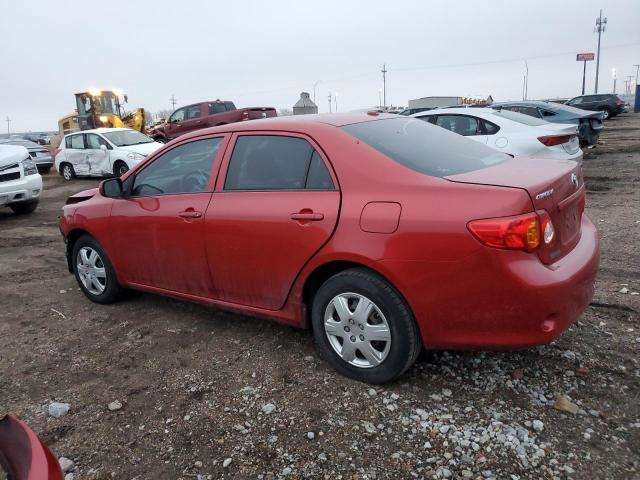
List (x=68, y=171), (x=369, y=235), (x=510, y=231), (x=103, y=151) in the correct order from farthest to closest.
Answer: (x=68, y=171) < (x=103, y=151) < (x=369, y=235) < (x=510, y=231)

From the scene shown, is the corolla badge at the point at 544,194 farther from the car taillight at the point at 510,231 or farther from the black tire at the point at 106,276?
the black tire at the point at 106,276

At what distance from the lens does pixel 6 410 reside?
311 cm

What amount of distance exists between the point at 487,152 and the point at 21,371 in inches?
139

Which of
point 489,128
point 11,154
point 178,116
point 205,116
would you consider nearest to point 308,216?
point 489,128

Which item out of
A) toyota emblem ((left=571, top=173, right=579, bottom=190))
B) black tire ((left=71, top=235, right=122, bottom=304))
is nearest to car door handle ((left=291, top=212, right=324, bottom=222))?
toyota emblem ((left=571, top=173, right=579, bottom=190))

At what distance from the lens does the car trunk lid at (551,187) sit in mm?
2654

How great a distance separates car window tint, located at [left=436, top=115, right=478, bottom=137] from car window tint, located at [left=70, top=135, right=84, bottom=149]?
1061 cm

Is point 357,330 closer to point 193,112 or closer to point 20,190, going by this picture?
point 20,190

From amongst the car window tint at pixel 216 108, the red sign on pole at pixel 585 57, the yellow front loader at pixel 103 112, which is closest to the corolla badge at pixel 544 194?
the car window tint at pixel 216 108

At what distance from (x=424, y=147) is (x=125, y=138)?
12886mm

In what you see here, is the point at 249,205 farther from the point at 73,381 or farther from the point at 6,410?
the point at 6,410

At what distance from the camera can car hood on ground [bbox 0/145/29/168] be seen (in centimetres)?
863

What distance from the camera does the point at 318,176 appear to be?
316cm

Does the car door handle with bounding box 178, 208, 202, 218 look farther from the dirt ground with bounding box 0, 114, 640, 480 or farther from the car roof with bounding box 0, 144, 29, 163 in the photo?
the car roof with bounding box 0, 144, 29, 163
